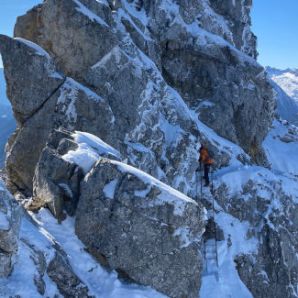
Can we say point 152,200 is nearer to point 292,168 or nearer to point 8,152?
A: point 8,152

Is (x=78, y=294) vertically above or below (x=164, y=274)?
below

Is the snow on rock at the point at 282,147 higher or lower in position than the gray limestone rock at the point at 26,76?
higher

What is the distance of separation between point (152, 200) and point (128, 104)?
A: 14.0 m

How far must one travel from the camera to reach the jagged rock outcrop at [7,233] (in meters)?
14.4

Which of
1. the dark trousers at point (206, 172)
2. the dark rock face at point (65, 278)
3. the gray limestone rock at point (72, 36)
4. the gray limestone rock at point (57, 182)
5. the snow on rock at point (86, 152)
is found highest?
the gray limestone rock at point (72, 36)

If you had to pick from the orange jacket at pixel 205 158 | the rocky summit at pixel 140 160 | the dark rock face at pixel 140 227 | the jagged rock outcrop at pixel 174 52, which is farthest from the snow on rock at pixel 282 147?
the dark rock face at pixel 140 227

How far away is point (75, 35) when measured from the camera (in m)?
30.5

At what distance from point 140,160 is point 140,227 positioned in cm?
1218

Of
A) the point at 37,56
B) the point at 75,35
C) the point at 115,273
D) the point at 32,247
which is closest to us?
the point at 32,247

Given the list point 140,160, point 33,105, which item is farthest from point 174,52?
point 33,105

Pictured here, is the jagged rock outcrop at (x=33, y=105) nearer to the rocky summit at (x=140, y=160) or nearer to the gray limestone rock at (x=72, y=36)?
the rocky summit at (x=140, y=160)

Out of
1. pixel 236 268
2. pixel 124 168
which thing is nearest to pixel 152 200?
pixel 124 168

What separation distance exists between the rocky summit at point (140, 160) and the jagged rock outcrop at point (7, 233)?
45 millimetres

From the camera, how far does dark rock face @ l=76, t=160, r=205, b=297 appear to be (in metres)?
18.8
